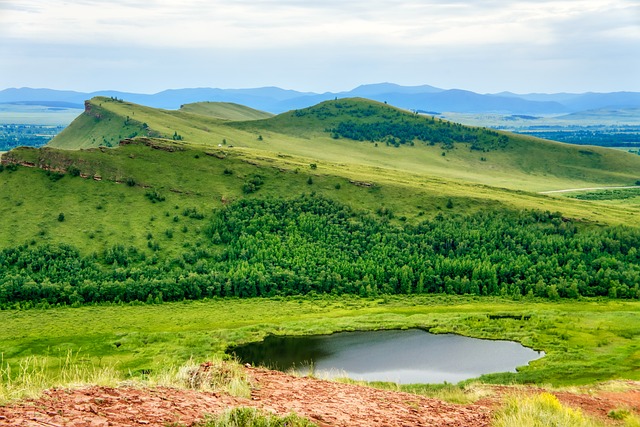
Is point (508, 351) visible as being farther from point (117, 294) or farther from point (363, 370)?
point (117, 294)

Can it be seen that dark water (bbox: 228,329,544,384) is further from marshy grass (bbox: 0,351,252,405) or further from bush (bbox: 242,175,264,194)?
bush (bbox: 242,175,264,194)

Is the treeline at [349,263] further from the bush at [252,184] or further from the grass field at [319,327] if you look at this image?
the bush at [252,184]

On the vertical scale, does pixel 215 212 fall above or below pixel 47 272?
above

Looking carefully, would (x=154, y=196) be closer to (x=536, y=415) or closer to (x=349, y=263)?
(x=349, y=263)

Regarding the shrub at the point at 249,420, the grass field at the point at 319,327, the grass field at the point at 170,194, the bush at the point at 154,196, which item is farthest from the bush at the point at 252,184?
the shrub at the point at 249,420

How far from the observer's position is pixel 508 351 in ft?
243

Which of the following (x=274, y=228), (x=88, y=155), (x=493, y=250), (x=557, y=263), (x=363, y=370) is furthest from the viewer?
(x=88, y=155)

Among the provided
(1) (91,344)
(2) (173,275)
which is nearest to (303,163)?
(2) (173,275)

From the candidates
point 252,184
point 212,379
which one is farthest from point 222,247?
point 212,379

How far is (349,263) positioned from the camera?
4264 inches

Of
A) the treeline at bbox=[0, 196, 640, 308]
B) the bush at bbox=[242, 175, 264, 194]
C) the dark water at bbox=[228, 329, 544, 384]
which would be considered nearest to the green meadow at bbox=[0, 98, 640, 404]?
the bush at bbox=[242, 175, 264, 194]

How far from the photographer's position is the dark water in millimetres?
65750

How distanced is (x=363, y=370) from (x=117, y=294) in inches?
1952

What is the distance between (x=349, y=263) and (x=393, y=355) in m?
36.9
